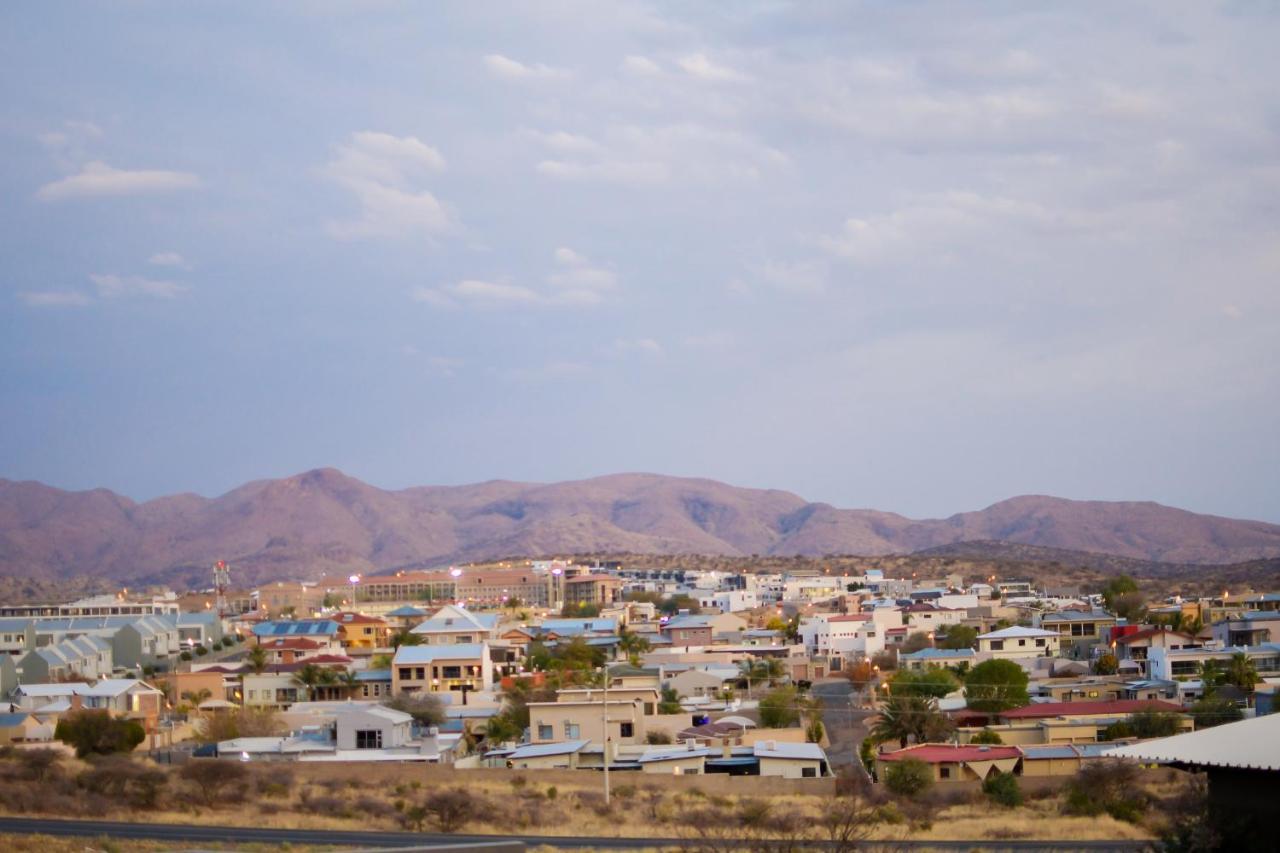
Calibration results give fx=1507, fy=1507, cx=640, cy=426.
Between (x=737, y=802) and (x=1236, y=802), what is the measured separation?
929 inches

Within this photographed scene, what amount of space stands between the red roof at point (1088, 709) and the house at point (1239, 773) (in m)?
35.9

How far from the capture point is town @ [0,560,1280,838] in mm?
38250

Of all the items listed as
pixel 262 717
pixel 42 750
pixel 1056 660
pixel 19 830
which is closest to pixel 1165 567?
pixel 1056 660

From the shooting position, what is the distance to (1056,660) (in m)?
64.8

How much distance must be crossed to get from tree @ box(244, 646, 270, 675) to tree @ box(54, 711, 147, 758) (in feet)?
61.0

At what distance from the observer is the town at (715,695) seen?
125 feet

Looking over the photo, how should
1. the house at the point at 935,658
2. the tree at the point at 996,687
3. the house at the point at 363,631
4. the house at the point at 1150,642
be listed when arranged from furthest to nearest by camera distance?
the house at the point at 363,631 → the house at the point at 935,658 → the house at the point at 1150,642 → the tree at the point at 996,687

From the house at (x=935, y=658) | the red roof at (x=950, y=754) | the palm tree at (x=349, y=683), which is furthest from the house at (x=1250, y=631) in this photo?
the palm tree at (x=349, y=683)

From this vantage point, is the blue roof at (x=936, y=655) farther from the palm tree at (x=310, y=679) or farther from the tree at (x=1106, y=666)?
the palm tree at (x=310, y=679)

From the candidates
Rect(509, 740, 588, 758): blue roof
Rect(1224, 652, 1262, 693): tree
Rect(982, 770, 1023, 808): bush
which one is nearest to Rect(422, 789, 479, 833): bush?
Rect(509, 740, 588, 758): blue roof

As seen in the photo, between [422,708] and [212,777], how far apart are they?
1772cm

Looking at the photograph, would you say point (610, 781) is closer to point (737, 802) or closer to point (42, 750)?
point (737, 802)

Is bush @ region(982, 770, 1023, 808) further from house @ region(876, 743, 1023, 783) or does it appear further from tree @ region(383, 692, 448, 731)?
tree @ region(383, 692, 448, 731)

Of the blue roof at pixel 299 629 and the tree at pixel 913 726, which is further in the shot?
the blue roof at pixel 299 629
